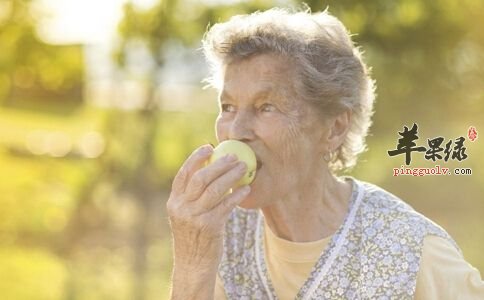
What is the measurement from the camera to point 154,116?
211 inches

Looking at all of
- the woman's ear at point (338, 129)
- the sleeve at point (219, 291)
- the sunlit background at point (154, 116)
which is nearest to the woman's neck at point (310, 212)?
the woman's ear at point (338, 129)

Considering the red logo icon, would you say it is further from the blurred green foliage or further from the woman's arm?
the woman's arm

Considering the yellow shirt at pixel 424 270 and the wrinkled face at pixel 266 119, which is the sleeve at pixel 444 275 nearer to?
the yellow shirt at pixel 424 270

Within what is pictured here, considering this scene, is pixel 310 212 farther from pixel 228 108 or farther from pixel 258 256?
pixel 228 108

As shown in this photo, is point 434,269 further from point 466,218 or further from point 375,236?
point 466,218

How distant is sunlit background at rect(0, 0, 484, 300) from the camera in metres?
5.14

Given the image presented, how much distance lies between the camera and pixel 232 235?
110 inches

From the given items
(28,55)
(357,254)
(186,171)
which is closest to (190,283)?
(186,171)

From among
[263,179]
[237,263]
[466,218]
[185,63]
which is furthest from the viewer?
[466,218]

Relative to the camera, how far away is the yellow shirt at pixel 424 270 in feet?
7.90

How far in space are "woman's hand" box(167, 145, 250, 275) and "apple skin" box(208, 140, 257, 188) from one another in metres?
0.02

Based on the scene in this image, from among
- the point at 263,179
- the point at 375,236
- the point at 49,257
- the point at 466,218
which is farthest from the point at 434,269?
the point at 49,257

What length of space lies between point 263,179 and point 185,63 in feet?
9.32

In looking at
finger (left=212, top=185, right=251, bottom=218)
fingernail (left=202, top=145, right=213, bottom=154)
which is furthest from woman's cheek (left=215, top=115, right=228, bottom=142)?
finger (left=212, top=185, right=251, bottom=218)
